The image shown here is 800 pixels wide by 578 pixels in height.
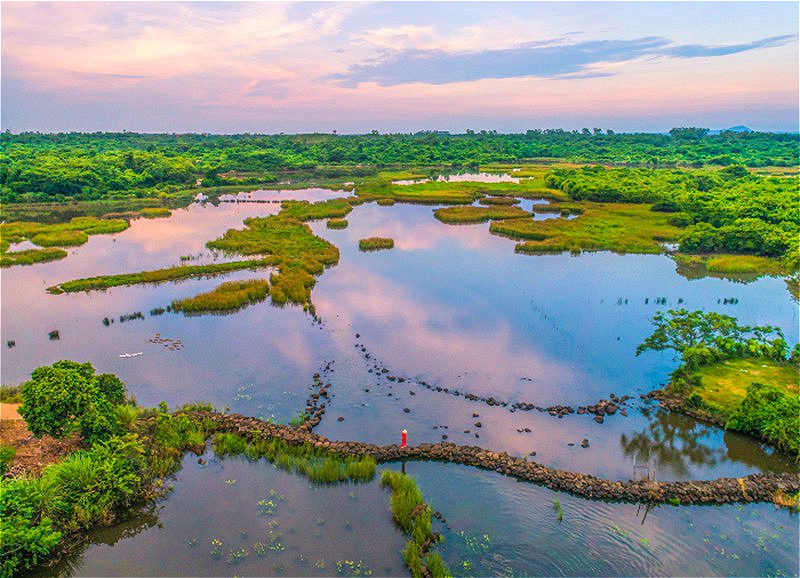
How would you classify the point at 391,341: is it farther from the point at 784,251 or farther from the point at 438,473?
the point at 784,251

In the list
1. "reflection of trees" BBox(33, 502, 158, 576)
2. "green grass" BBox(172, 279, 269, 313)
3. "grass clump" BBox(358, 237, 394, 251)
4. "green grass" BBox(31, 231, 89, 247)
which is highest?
"green grass" BBox(31, 231, 89, 247)

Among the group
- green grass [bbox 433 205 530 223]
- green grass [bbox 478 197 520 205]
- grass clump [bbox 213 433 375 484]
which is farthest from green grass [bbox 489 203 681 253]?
grass clump [bbox 213 433 375 484]

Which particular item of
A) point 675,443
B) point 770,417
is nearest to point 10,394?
point 675,443

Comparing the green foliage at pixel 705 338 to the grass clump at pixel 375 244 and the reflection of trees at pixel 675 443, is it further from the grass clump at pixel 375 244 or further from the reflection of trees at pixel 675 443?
the grass clump at pixel 375 244

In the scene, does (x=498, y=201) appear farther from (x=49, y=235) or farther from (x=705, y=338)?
(x=49, y=235)

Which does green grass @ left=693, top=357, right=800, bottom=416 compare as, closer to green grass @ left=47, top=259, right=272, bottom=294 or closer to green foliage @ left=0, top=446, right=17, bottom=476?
green foliage @ left=0, top=446, right=17, bottom=476
